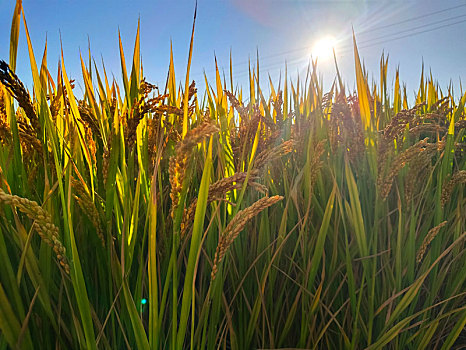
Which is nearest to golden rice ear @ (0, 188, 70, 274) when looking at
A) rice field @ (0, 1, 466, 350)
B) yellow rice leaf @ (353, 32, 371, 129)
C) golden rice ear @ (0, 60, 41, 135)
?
rice field @ (0, 1, 466, 350)

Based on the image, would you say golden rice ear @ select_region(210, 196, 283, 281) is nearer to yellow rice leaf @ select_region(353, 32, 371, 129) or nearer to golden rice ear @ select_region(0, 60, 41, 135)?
golden rice ear @ select_region(0, 60, 41, 135)

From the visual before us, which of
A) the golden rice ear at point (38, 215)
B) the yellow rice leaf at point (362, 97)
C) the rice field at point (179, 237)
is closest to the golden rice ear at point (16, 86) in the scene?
the rice field at point (179, 237)

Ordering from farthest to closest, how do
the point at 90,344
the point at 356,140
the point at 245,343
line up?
the point at 356,140 < the point at 245,343 < the point at 90,344

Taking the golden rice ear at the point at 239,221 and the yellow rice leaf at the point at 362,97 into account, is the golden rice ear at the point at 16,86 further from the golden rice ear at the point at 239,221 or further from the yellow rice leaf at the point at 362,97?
the yellow rice leaf at the point at 362,97

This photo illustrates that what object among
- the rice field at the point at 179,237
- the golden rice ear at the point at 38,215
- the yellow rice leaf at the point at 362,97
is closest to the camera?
the golden rice ear at the point at 38,215

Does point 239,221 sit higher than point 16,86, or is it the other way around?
point 16,86

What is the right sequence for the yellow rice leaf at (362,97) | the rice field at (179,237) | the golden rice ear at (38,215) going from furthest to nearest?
the yellow rice leaf at (362,97), the rice field at (179,237), the golden rice ear at (38,215)

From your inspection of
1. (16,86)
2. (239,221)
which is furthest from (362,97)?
(16,86)

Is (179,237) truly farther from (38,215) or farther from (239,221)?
(38,215)

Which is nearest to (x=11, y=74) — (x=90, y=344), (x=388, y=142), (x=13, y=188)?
(x=13, y=188)

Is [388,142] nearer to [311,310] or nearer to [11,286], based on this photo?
[311,310]

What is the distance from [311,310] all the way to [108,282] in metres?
0.51

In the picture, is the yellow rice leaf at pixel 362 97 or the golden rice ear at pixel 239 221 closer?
the golden rice ear at pixel 239 221

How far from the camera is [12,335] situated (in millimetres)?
553
